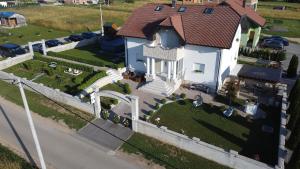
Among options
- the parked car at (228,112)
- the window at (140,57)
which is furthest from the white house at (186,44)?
the parked car at (228,112)

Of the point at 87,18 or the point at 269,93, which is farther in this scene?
the point at 87,18

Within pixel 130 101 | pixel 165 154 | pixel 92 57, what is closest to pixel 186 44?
pixel 130 101

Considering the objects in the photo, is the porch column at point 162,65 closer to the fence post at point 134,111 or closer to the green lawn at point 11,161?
the fence post at point 134,111

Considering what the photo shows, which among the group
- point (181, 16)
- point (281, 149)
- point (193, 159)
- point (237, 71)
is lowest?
point (193, 159)

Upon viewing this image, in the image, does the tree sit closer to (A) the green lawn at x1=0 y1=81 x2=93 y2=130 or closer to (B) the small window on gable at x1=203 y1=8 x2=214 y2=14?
(B) the small window on gable at x1=203 y1=8 x2=214 y2=14

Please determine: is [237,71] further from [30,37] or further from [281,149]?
[30,37]

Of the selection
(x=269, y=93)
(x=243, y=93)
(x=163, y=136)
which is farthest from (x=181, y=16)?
(x=163, y=136)

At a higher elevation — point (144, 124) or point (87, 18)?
point (87, 18)
